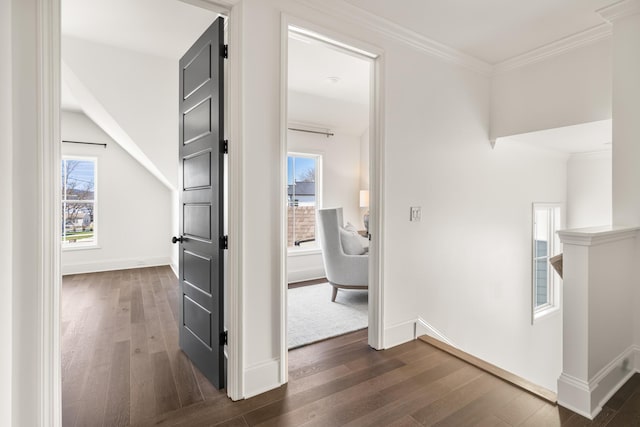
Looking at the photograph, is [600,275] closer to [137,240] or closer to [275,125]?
[275,125]

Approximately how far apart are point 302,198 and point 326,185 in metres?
0.48

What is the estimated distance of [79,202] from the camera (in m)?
5.47

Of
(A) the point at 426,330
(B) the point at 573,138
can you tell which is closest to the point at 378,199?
(A) the point at 426,330

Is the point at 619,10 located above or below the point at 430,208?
above

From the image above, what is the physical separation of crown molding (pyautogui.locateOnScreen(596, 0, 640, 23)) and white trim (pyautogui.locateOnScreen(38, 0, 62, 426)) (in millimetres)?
3550

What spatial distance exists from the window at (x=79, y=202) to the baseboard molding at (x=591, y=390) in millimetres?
6496

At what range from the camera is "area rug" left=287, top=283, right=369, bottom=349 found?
2910 millimetres

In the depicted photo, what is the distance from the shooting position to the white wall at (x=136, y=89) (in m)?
3.26

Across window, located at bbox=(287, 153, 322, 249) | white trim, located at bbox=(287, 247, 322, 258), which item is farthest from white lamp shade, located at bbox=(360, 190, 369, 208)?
white trim, located at bbox=(287, 247, 322, 258)

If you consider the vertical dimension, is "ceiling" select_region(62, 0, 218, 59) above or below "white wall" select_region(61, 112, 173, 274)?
above

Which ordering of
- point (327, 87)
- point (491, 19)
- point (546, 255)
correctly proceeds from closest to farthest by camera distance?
point (491, 19) → point (327, 87) → point (546, 255)

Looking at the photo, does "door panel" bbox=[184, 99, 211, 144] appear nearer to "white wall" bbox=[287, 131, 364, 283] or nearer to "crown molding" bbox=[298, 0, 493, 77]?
"crown molding" bbox=[298, 0, 493, 77]

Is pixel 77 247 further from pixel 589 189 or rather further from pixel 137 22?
pixel 589 189

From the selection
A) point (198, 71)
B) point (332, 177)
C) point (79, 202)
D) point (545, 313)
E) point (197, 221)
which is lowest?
point (545, 313)
